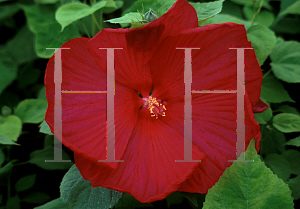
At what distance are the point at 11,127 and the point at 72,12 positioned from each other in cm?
43

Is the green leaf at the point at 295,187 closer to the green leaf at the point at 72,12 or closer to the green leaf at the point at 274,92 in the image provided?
the green leaf at the point at 274,92

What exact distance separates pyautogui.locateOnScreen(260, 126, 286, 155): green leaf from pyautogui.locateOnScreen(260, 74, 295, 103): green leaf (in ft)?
0.33

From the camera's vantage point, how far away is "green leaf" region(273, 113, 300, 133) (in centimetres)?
87

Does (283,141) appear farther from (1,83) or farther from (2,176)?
(1,83)

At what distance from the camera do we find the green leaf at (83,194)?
2.35 feet

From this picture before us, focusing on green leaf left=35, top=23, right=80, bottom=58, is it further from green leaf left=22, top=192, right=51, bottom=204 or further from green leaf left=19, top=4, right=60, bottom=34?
green leaf left=22, top=192, right=51, bottom=204

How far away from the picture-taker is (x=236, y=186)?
1.92ft

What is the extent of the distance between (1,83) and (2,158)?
1.44 feet

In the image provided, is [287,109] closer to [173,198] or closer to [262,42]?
[262,42]

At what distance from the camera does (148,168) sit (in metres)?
0.67

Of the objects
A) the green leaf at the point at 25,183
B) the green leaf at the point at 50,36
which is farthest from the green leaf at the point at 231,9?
the green leaf at the point at 25,183

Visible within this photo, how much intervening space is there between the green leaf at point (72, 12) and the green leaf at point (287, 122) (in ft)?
2.15

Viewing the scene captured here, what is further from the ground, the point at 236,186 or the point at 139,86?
the point at 139,86

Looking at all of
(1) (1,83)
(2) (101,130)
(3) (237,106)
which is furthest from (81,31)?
(3) (237,106)
